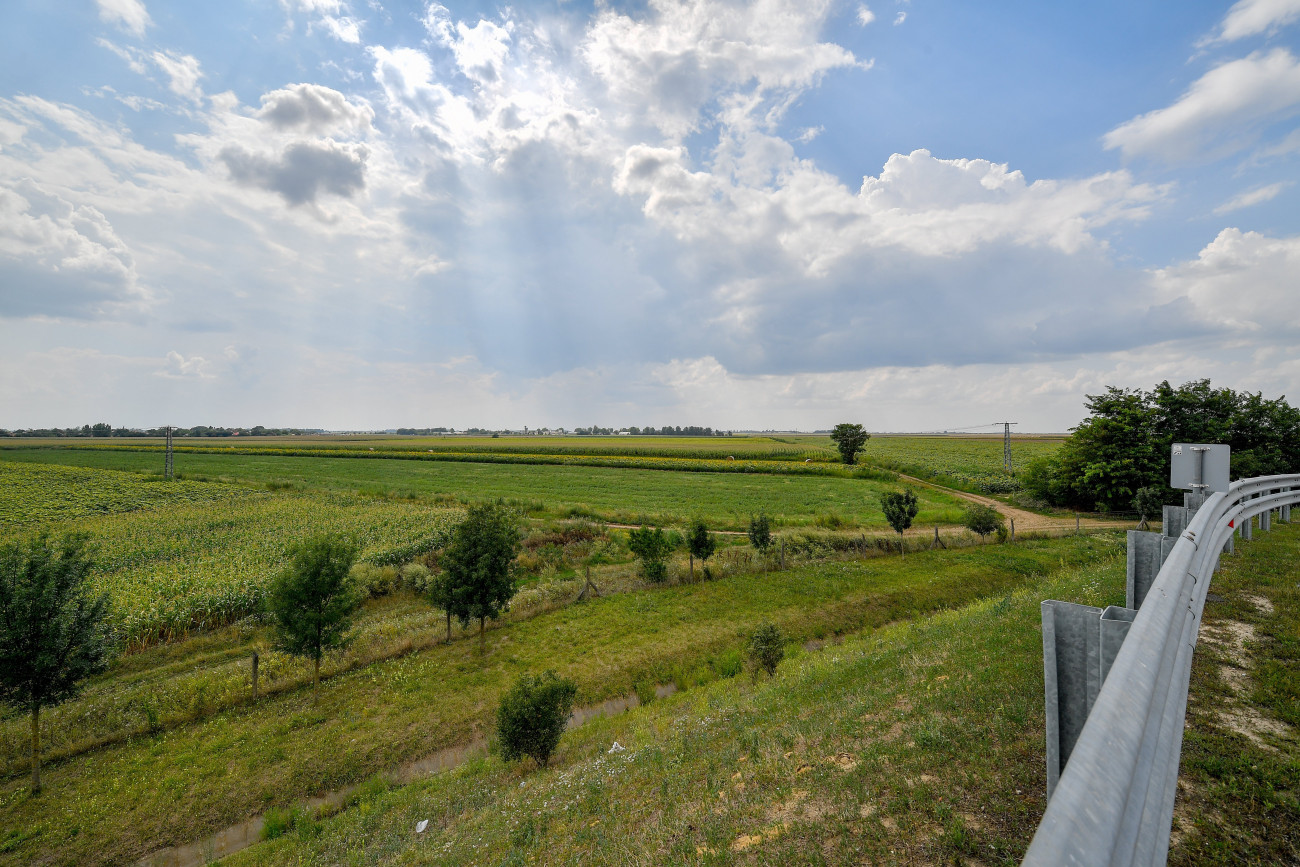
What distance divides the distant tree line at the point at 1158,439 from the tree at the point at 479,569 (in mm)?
37561

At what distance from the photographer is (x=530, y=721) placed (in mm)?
11062

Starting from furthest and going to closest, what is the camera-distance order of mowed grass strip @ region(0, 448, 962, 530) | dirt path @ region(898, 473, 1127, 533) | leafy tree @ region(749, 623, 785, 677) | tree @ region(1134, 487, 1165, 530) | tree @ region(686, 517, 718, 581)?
mowed grass strip @ region(0, 448, 962, 530), dirt path @ region(898, 473, 1127, 533), tree @ region(1134, 487, 1165, 530), tree @ region(686, 517, 718, 581), leafy tree @ region(749, 623, 785, 677)

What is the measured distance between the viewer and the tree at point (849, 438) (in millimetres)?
67750

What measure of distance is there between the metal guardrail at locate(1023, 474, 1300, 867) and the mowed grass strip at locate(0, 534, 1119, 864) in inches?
602

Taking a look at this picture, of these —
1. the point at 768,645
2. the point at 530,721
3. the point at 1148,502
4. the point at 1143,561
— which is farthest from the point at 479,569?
the point at 1148,502

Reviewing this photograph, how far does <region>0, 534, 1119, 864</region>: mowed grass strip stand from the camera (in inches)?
433

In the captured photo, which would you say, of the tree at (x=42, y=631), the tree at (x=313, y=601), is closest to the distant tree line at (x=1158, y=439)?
the tree at (x=313, y=601)

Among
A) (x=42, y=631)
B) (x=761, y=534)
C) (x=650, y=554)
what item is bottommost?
(x=650, y=554)

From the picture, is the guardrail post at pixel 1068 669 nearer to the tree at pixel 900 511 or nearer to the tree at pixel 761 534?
the tree at pixel 761 534

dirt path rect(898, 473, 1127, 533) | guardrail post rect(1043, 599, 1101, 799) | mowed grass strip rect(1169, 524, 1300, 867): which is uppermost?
guardrail post rect(1043, 599, 1101, 799)

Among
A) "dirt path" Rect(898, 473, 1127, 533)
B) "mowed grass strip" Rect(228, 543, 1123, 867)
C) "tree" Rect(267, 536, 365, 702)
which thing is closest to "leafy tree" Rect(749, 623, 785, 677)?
"mowed grass strip" Rect(228, 543, 1123, 867)

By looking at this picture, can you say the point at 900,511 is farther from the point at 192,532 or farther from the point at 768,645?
the point at 192,532

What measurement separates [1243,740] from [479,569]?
58.1 ft

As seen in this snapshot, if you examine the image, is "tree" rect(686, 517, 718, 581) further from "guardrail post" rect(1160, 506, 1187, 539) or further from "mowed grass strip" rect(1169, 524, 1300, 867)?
"guardrail post" rect(1160, 506, 1187, 539)
